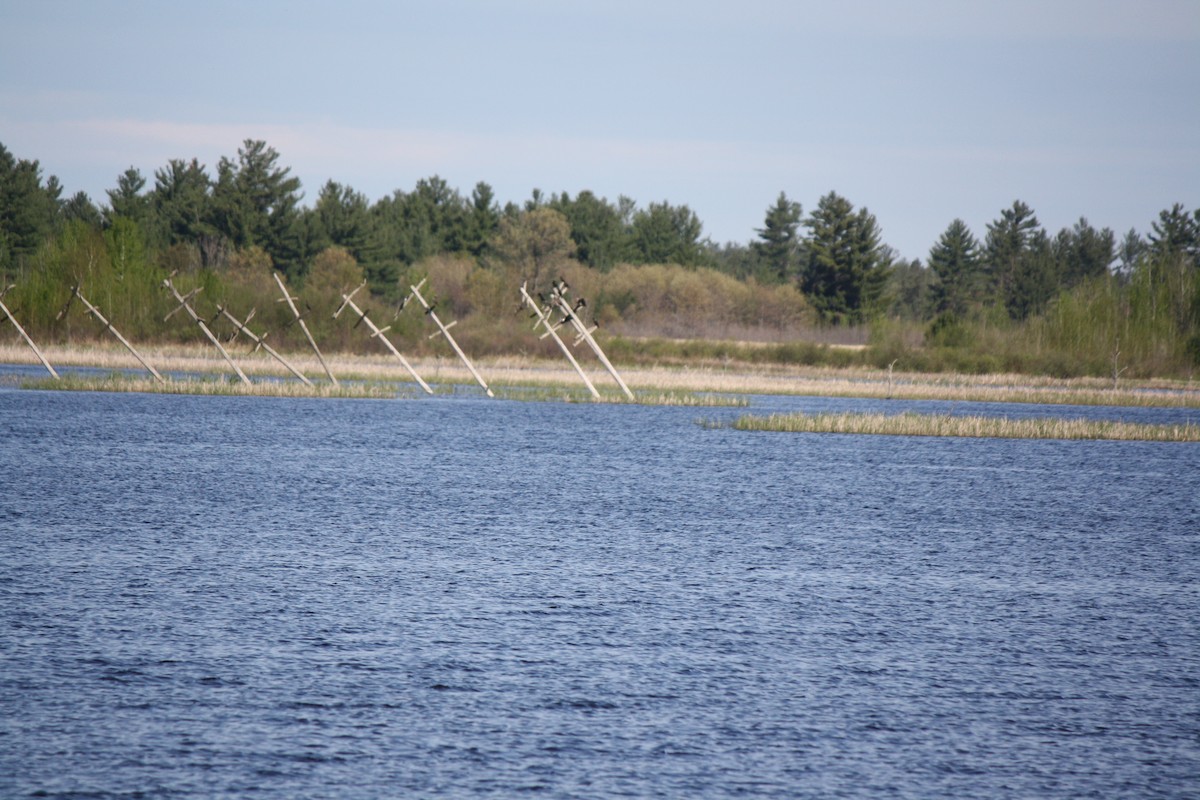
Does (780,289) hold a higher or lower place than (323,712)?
higher

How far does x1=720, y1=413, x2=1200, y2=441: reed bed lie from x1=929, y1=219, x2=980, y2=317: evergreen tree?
263 ft

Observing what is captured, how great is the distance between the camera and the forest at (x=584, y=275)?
8169 cm

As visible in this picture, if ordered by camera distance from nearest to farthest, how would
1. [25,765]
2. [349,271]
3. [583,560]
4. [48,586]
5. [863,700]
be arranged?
[25,765]
[863,700]
[48,586]
[583,560]
[349,271]

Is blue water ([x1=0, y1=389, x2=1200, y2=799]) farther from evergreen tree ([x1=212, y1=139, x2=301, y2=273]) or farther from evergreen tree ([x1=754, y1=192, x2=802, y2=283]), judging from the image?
evergreen tree ([x1=754, y1=192, x2=802, y2=283])

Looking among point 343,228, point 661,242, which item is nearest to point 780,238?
point 661,242

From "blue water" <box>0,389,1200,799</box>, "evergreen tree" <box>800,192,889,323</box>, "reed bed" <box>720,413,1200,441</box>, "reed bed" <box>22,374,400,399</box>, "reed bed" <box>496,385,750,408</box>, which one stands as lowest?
"blue water" <box>0,389,1200,799</box>

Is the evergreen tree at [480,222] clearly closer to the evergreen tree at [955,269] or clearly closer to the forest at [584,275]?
the forest at [584,275]

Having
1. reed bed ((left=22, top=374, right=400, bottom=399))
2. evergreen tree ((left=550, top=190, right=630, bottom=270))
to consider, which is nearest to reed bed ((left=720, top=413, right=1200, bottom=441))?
reed bed ((left=22, top=374, right=400, bottom=399))

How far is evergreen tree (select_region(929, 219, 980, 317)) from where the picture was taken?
128625mm

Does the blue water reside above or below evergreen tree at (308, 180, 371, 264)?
below

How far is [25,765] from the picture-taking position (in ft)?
33.6

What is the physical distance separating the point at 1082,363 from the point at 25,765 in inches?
2995

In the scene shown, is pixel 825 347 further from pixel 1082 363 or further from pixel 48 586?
pixel 48 586

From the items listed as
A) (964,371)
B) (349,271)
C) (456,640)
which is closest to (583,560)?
(456,640)
